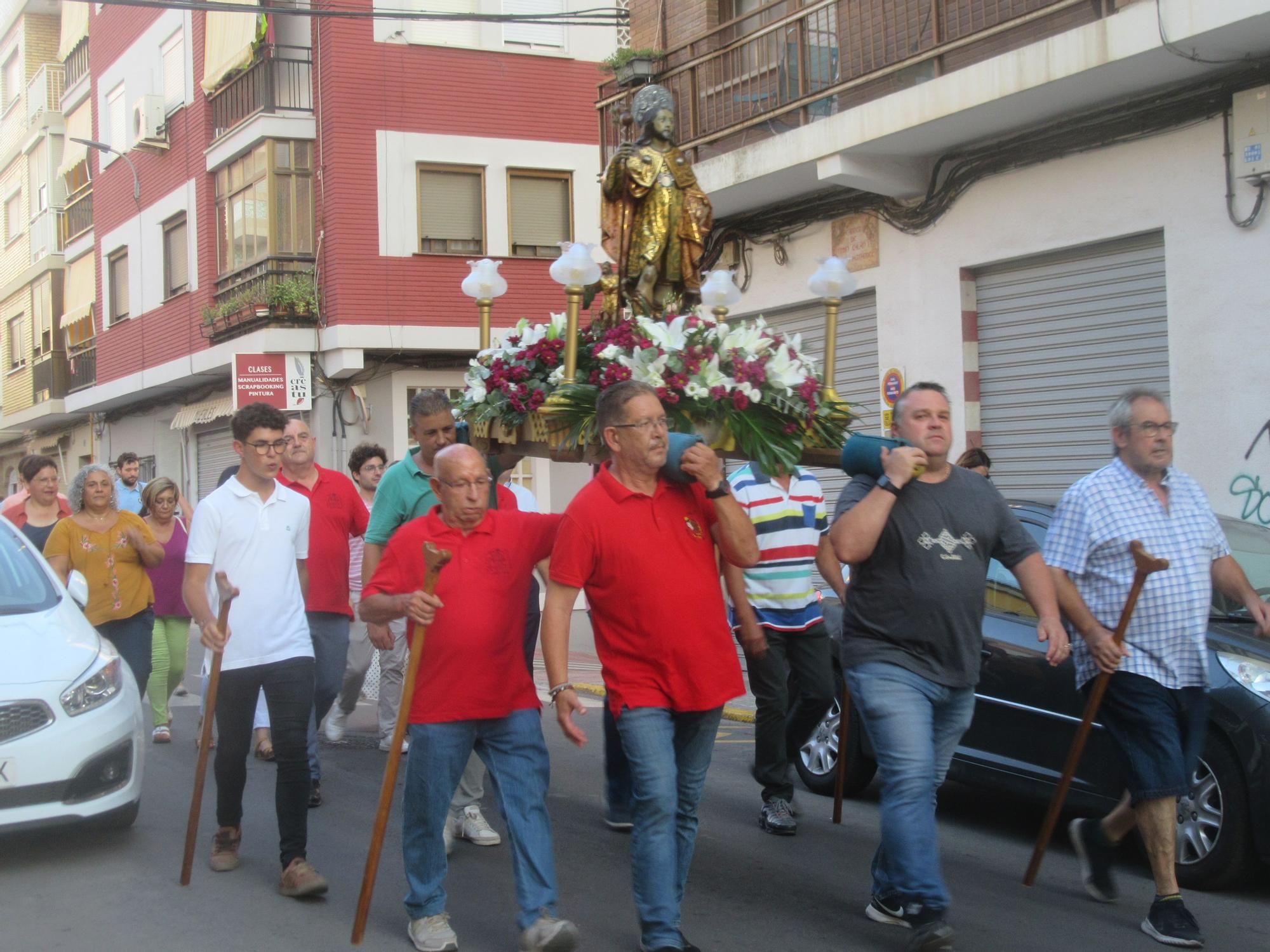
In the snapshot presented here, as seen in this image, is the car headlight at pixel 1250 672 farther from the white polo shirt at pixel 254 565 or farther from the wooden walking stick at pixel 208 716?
the wooden walking stick at pixel 208 716

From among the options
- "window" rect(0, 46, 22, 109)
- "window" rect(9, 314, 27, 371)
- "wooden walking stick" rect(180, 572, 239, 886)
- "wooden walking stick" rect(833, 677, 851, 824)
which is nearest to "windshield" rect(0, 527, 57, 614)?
"wooden walking stick" rect(180, 572, 239, 886)

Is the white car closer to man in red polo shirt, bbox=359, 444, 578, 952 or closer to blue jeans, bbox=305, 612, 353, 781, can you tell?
blue jeans, bbox=305, 612, 353, 781

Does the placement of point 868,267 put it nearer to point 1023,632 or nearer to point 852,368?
point 852,368

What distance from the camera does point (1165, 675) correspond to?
203 inches

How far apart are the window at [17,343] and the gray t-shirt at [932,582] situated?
37518 mm

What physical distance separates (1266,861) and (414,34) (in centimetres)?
1923

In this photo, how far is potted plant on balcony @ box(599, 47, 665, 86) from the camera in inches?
581

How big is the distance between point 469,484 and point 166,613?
18.2ft

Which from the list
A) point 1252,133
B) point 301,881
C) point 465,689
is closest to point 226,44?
point 1252,133

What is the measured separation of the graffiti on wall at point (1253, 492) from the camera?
9664 millimetres

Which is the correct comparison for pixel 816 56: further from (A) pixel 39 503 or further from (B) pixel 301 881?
(B) pixel 301 881

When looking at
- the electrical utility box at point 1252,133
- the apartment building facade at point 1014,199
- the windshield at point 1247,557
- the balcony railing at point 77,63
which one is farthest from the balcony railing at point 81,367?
the windshield at point 1247,557

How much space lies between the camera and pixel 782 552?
6.77 m

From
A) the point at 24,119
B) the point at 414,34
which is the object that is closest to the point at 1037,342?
the point at 414,34
